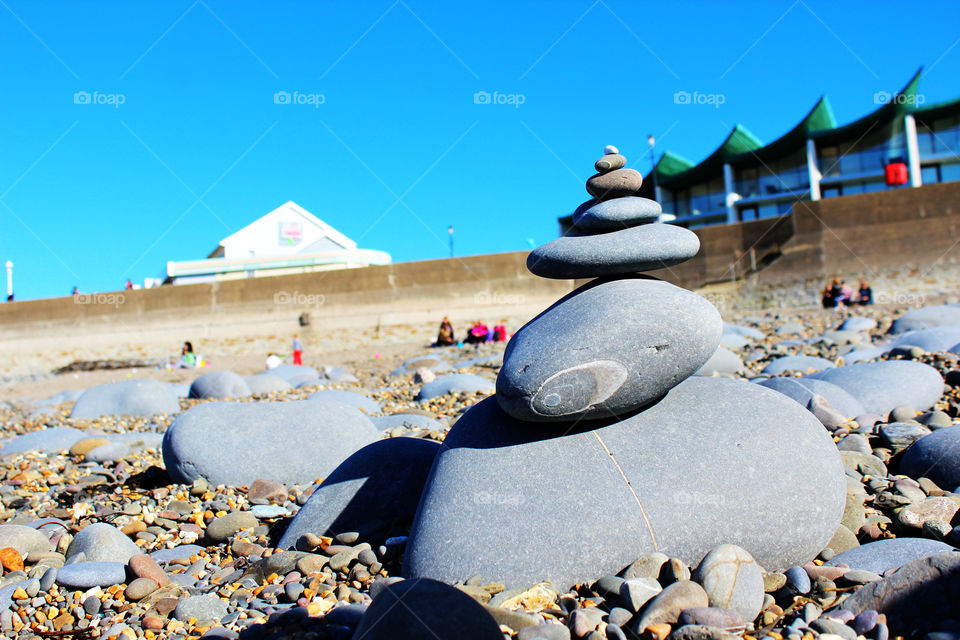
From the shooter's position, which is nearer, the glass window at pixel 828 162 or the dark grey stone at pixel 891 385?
the dark grey stone at pixel 891 385

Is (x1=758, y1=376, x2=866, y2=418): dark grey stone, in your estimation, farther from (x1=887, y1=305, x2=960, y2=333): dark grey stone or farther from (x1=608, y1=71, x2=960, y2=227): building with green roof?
(x1=608, y1=71, x2=960, y2=227): building with green roof

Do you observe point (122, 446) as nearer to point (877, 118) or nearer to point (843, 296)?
point (843, 296)

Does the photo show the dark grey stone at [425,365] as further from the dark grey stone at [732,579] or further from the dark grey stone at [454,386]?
the dark grey stone at [732,579]

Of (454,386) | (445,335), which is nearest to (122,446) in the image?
(454,386)

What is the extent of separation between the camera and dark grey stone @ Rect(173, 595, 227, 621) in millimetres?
2852

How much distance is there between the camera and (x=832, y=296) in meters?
14.8

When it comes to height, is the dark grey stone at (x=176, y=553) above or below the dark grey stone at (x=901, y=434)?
below

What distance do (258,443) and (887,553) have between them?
12.5 feet

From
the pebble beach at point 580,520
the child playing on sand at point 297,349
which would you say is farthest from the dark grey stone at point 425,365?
the pebble beach at point 580,520

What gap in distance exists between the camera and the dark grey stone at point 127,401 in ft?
30.7

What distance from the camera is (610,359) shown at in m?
3.15

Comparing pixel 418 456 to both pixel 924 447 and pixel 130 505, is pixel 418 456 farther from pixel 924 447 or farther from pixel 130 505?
pixel 924 447

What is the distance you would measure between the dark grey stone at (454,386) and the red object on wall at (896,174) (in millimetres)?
29681

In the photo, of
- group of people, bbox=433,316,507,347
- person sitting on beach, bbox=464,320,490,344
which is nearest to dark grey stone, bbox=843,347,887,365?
group of people, bbox=433,316,507,347
